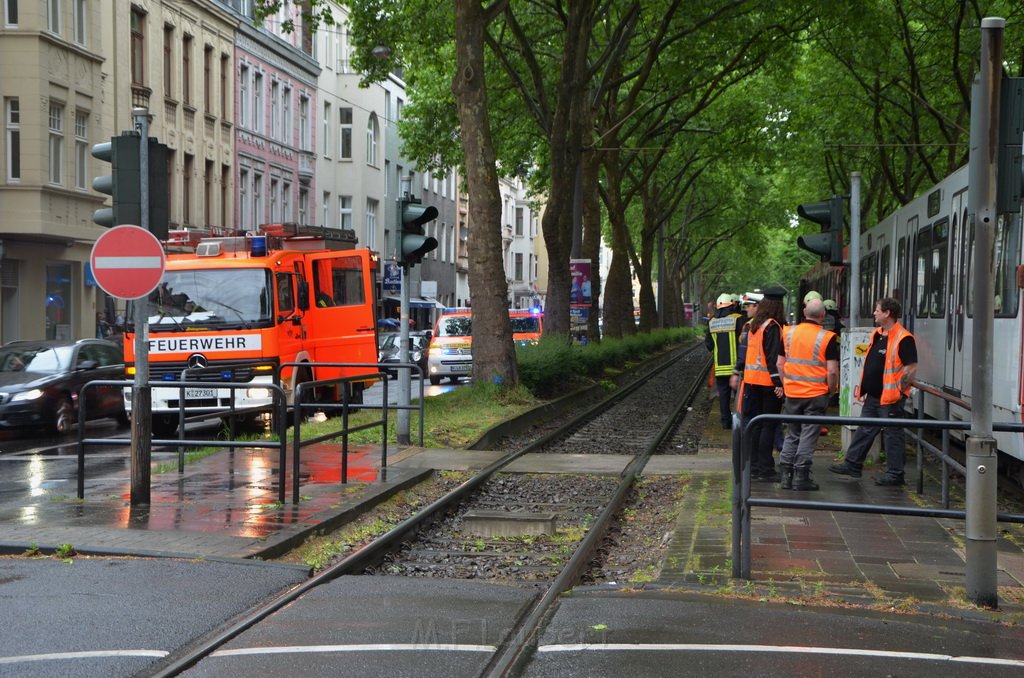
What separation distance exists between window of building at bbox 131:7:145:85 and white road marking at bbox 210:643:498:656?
33.5 meters

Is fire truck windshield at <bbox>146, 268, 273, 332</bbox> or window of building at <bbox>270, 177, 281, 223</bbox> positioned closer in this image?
fire truck windshield at <bbox>146, 268, 273, 332</bbox>

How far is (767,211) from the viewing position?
229 feet

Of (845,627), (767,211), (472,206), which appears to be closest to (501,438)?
(472,206)

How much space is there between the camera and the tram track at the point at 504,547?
6797mm

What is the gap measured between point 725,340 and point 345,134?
4327cm

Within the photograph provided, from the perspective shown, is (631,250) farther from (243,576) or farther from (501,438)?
(243,576)

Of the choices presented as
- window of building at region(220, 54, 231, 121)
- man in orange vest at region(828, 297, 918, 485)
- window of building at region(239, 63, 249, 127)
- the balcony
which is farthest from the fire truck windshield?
the balcony

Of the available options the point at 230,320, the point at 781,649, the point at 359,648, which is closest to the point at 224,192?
the point at 230,320

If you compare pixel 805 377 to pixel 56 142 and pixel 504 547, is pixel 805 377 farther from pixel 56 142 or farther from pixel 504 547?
pixel 56 142

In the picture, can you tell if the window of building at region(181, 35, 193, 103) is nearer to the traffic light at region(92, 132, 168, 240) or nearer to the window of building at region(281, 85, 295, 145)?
the window of building at region(281, 85, 295, 145)

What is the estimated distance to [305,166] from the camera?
53688mm

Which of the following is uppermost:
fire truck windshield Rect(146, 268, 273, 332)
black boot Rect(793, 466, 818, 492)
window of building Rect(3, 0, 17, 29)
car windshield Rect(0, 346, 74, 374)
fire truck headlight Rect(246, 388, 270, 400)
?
window of building Rect(3, 0, 17, 29)

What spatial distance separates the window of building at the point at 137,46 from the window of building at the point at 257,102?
998cm

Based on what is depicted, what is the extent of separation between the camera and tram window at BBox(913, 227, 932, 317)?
18.1 m
